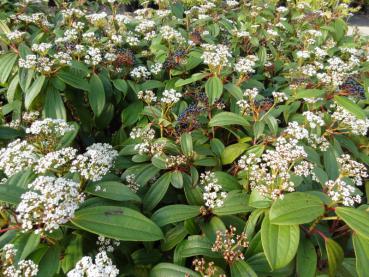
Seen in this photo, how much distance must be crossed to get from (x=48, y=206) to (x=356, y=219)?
154 cm

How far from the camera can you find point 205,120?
2.75 m

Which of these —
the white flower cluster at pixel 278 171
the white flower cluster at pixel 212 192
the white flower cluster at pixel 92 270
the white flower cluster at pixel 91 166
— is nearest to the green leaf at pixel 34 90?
the white flower cluster at pixel 91 166

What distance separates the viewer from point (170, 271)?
180 centimetres

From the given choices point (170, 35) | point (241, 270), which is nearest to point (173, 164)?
point (241, 270)

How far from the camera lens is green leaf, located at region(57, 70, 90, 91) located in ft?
8.73

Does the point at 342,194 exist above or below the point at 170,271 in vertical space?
above

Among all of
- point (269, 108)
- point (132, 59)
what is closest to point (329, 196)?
point (269, 108)

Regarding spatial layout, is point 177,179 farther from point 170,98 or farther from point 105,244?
point 170,98

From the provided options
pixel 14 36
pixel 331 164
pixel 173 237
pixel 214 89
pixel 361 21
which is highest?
pixel 14 36

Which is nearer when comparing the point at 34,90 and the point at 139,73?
the point at 34,90

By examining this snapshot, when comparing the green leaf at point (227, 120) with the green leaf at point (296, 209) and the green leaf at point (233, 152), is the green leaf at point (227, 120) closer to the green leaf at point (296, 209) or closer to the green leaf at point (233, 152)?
the green leaf at point (233, 152)

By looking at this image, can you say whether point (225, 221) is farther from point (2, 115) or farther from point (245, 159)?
point (2, 115)

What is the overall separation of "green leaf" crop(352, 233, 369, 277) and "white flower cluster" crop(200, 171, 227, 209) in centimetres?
74

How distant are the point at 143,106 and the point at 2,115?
1259 millimetres
